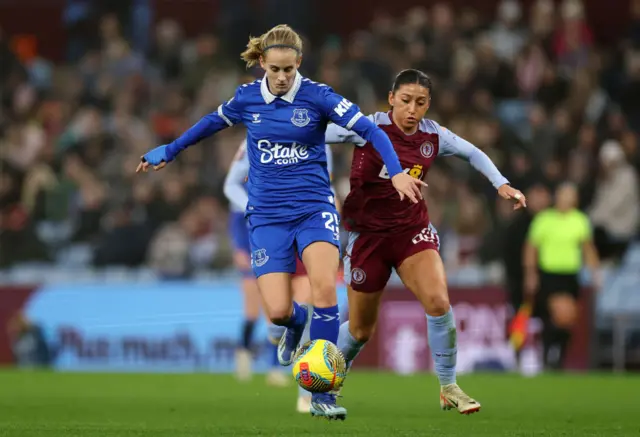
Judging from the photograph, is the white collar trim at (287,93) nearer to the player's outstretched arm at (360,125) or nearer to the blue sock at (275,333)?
the player's outstretched arm at (360,125)

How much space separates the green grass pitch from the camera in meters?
8.85

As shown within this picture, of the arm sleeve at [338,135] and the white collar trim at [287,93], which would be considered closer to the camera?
the white collar trim at [287,93]

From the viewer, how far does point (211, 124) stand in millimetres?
9406

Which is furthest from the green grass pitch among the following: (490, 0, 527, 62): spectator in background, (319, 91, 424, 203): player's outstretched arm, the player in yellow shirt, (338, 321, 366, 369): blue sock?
(490, 0, 527, 62): spectator in background

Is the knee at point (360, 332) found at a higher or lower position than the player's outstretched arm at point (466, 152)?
lower

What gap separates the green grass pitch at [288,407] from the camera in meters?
8.85

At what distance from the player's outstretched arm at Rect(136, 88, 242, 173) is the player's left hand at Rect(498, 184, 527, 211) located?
6.16 ft

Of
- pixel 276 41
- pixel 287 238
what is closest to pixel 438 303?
pixel 287 238

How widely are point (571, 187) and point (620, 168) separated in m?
1.10

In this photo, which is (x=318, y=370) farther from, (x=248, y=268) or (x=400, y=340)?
(x=400, y=340)

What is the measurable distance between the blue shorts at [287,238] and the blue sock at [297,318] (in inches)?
14.9

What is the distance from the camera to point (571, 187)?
17.4m

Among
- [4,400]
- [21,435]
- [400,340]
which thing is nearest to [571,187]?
[400,340]

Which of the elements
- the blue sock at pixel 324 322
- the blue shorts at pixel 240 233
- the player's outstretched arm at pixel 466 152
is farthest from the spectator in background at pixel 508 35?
the blue sock at pixel 324 322
